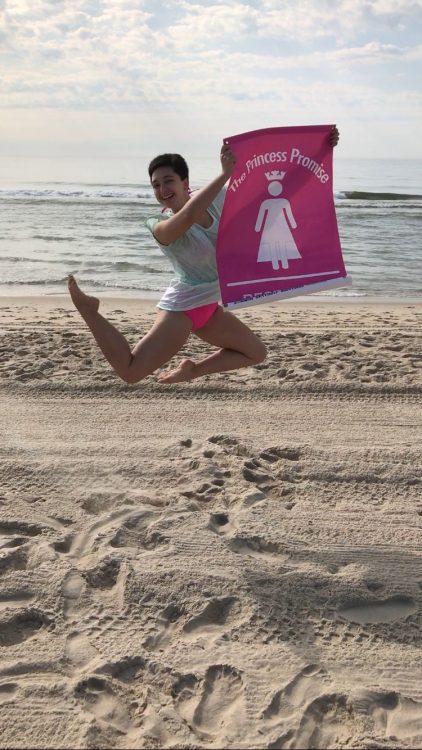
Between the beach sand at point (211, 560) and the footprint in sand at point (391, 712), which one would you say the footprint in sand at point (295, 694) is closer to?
the beach sand at point (211, 560)

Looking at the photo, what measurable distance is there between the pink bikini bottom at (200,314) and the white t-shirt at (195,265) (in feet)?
0.18

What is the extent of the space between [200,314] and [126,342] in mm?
494

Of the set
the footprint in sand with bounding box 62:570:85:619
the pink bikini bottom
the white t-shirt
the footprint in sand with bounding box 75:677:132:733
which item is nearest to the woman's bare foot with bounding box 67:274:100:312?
the white t-shirt

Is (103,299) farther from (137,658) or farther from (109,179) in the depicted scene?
(109,179)

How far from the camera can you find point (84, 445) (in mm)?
5492

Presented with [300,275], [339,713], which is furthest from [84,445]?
[339,713]

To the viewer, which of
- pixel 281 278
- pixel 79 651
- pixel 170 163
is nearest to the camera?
pixel 79 651

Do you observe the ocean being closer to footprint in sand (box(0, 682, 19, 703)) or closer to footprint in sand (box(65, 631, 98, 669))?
footprint in sand (box(65, 631, 98, 669))

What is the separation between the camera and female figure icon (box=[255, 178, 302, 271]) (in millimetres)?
4738

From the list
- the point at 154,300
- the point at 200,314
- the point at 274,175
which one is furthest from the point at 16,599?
the point at 154,300

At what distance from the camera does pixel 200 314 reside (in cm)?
482

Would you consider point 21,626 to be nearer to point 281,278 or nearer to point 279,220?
point 281,278

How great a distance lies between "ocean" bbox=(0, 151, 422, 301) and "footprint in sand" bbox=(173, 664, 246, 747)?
9.65 metres

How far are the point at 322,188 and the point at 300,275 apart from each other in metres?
0.55
